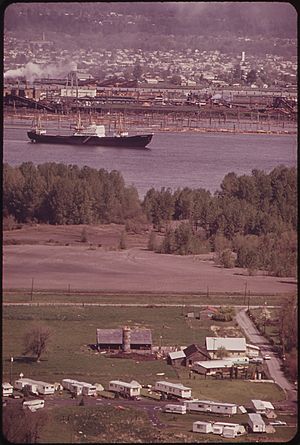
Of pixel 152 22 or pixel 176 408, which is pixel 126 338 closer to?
pixel 176 408

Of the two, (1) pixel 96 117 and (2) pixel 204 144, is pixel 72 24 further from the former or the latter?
(2) pixel 204 144

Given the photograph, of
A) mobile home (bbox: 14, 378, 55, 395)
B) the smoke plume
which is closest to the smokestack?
mobile home (bbox: 14, 378, 55, 395)

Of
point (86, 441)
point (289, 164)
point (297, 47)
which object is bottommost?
point (86, 441)

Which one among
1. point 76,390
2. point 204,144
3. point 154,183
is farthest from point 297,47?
point 76,390

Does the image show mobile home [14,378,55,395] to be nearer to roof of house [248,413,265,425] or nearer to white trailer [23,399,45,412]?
white trailer [23,399,45,412]

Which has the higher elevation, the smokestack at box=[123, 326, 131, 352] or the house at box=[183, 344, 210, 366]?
the smokestack at box=[123, 326, 131, 352]

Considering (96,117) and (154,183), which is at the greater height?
(96,117)

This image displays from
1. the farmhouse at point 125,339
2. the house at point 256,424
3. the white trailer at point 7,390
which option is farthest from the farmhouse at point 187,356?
the white trailer at point 7,390

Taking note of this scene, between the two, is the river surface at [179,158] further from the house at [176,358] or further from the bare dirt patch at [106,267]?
the house at [176,358]
